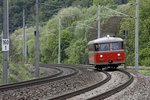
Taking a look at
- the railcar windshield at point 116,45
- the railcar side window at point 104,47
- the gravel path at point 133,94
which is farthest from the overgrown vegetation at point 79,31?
the gravel path at point 133,94

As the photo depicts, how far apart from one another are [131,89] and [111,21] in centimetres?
5492

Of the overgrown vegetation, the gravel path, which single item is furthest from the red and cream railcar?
the overgrown vegetation

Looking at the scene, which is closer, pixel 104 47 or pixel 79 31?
pixel 104 47

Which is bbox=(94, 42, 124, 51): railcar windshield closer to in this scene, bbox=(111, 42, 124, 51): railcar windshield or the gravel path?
bbox=(111, 42, 124, 51): railcar windshield

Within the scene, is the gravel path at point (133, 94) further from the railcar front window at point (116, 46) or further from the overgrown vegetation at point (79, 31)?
the overgrown vegetation at point (79, 31)

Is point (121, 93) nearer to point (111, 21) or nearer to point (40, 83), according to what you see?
point (40, 83)

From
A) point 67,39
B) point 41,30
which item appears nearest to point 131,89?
point 67,39

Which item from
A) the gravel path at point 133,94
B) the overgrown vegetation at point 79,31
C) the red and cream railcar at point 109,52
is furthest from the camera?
the overgrown vegetation at point 79,31

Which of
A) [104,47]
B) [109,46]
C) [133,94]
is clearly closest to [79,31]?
[104,47]

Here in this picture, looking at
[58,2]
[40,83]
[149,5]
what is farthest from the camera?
[58,2]

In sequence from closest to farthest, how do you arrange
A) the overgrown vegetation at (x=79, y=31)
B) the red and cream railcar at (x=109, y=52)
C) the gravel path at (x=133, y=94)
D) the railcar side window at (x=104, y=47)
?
the gravel path at (x=133, y=94) → the red and cream railcar at (x=109, y=52) → the railcar side window at (x=104, y=47) → the overgrown vegetation at (x=79, y=31)

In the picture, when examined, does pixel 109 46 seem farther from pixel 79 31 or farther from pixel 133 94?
pixel 79 31

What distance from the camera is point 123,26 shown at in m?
65.1

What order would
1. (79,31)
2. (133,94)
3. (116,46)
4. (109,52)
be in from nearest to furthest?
1. (133,94)
2. (109,52)
3. (116,46)
4. (79,31)
